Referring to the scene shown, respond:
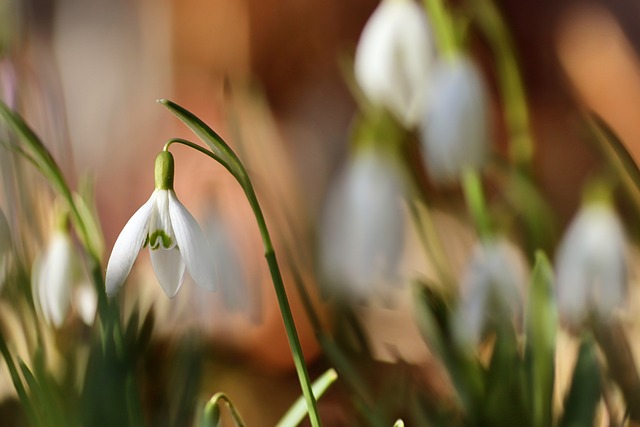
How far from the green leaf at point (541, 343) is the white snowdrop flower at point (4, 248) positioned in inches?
21.4

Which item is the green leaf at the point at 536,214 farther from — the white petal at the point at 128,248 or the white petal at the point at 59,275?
the white petal at the point at 59,275

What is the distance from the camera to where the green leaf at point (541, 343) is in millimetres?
715

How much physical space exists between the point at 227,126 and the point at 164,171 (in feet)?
0.87

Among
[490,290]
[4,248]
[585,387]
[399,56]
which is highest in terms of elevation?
[399,56]

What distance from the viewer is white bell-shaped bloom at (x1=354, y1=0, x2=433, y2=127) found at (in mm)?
718

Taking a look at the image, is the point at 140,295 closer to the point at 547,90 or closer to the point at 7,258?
the point at 7,258

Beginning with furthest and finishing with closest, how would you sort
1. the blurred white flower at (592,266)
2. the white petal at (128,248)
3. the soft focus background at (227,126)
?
the soft focus background at (227,126) < the blurred white flower at (592,266) < the white petal at (128,248)

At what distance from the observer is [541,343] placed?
28.7 inches

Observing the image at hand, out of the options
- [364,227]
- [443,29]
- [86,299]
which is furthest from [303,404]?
[443,29]

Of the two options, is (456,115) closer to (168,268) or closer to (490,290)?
(490,290)

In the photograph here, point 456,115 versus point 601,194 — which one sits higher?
point 456,115

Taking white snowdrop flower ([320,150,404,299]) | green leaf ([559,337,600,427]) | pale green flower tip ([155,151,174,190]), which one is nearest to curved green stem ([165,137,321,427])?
pale green flower tip ([155,151,174,190])

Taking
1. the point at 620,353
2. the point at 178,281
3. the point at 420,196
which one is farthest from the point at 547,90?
the point at 178,281

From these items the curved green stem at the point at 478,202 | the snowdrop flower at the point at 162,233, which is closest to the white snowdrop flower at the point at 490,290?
the curved green stem at the point at 478,202
